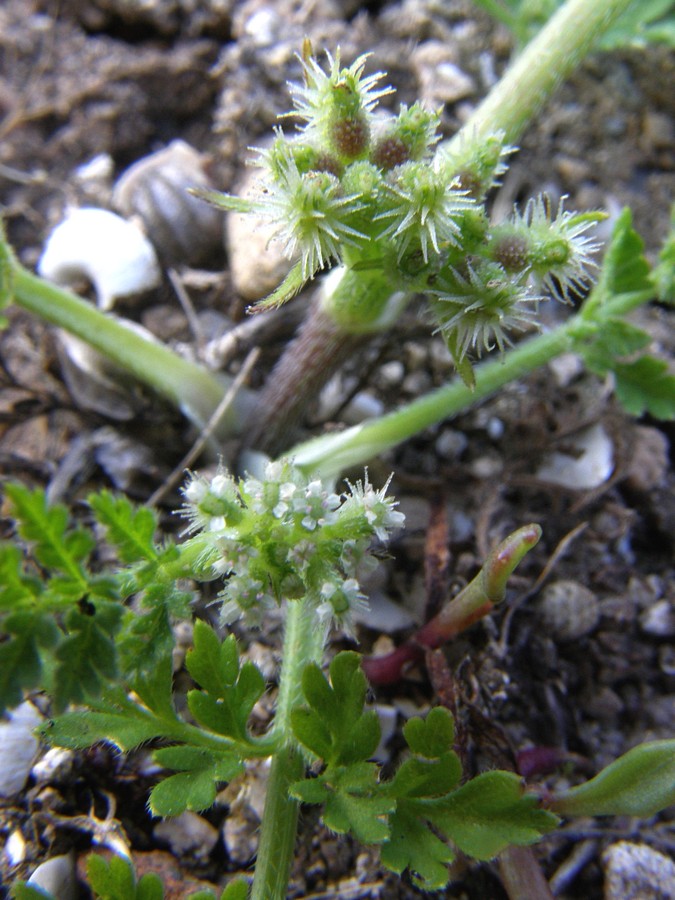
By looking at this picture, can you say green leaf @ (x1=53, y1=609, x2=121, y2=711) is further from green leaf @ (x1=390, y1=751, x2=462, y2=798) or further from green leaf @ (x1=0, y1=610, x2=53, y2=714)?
green leaf @ (x1=390, y1=751, x2=462, y2=798)

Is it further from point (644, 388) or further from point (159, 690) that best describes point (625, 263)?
point (159, 690)

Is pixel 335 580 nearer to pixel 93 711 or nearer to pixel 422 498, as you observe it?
pixel 93 711

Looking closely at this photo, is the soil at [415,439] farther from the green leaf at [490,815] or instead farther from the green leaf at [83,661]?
the green leaf at [83,661]

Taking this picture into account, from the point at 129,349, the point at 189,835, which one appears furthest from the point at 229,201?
the point at 189,835

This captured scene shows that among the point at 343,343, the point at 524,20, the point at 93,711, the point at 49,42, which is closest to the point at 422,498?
the point at 343,343

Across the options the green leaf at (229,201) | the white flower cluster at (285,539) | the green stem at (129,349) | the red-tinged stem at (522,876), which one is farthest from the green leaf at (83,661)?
the green stem at (129,349)

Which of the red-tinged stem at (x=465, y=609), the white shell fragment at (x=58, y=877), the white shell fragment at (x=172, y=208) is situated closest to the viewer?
the red-tinged stem at (x=465, y=609)
